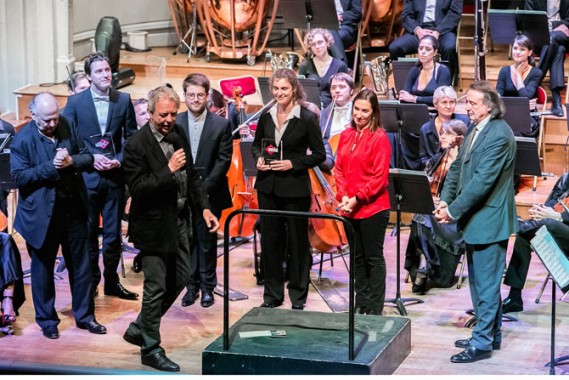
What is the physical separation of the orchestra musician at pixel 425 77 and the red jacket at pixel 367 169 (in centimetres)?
246

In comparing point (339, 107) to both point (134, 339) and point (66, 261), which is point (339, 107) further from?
point (134, 339)

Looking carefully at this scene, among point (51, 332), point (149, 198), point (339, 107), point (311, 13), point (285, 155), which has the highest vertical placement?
point (311, 13)

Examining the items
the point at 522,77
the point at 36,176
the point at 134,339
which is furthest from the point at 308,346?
the point at 522,77

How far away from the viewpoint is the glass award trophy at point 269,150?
20.4 feet

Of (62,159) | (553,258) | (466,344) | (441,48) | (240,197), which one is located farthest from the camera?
(441,48)

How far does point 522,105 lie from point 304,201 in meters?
2.11

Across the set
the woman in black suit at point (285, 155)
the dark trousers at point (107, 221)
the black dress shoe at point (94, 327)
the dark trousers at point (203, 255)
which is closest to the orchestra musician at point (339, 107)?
the woman in black suit at point (285, 155)

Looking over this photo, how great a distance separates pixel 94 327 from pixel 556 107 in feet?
14.2

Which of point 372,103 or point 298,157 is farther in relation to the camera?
point 298,157

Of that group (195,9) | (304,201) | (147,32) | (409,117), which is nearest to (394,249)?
(409,117)

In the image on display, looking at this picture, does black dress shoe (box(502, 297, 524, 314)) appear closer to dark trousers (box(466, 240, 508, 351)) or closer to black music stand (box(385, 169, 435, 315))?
dark trousers (box(466, 240, 508, 351))

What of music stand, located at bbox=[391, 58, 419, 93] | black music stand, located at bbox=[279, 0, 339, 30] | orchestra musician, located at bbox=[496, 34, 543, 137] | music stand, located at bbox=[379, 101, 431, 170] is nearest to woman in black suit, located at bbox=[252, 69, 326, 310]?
music stand, located at bbox=[379, 101, 431, 170]

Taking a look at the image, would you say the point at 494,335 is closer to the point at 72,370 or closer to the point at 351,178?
the point at 351,178

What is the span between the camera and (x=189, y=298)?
674 centimetres
